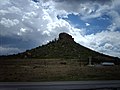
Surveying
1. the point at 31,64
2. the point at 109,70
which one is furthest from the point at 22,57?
the point at 109,70

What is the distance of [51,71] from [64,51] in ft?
11.3

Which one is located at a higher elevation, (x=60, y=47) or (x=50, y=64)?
(x=60, y=47)

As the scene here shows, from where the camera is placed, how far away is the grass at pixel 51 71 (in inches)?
956

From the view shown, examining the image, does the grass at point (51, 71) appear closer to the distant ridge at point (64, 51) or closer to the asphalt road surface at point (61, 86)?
the distant ridge at point (64, 51)

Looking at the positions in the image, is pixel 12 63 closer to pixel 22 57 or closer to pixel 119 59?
pixel 22 57

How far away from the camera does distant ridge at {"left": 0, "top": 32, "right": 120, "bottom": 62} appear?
26906mm

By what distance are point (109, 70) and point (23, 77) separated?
9.54 meters

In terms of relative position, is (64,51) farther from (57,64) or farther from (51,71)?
(51,71)

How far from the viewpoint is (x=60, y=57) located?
27.5 meters

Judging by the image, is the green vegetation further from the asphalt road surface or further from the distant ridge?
the asphalt road surface

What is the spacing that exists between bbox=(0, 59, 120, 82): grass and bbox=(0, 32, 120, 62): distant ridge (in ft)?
Result: 2.75

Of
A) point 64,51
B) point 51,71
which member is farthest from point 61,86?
point 64,51

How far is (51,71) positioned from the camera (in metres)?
26.0

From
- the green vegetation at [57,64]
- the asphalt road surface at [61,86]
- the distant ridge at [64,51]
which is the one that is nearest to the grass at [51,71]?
the green vegetation at [57,64]
